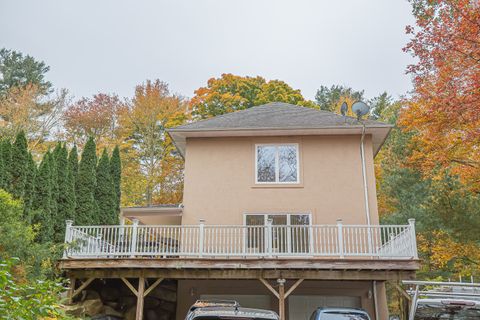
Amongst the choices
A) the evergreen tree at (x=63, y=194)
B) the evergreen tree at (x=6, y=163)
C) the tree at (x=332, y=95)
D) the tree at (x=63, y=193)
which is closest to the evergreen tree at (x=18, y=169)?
the evergreen tree at (x=6, y=163)

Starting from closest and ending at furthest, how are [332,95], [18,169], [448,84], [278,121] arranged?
[18,169] → [448,84] → [278,121] → [332,95]

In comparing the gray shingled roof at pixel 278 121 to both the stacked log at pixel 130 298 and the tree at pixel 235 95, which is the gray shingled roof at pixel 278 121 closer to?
the stacked log at pixel 130 298

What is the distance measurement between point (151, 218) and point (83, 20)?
21.5 m

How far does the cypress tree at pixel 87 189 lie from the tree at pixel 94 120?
921 cm

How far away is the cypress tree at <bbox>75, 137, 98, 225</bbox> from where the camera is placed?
61.2ft

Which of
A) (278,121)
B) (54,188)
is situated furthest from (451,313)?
(54,188)

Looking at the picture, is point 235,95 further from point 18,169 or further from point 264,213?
point 18,169

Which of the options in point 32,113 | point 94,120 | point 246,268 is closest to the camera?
point 246,268

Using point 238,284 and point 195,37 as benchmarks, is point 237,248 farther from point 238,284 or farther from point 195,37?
point 195,37

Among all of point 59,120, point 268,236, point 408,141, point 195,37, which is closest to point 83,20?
point 59,120

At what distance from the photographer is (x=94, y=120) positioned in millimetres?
30438

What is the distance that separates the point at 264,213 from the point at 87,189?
886 cm

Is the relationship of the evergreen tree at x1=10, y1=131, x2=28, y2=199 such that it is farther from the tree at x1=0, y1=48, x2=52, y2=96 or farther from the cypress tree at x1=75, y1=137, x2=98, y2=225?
the tree at x1=0, y1=48, x2=52, y2=96

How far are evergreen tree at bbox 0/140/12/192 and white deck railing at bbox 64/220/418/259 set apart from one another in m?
2.90
